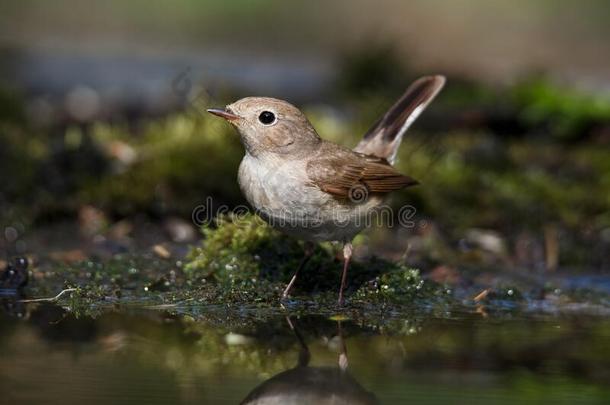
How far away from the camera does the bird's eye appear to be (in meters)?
6.91

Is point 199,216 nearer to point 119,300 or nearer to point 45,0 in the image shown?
point 119,300

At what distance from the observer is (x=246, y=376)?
4879 millimetres

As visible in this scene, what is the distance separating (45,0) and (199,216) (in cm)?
1880

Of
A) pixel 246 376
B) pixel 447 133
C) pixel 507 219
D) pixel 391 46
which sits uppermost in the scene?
pixel 391 46

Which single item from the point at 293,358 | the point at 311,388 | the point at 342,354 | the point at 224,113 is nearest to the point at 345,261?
the point at 224,113

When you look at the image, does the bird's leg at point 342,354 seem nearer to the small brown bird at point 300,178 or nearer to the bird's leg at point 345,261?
the bird's leg at point 345,261

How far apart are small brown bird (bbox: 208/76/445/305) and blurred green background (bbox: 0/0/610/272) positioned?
1.57 metres

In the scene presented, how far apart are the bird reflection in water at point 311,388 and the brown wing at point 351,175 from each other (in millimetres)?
2048

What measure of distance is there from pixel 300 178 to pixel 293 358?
190 cm

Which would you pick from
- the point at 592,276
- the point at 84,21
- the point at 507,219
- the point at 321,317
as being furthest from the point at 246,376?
the point at 84,21

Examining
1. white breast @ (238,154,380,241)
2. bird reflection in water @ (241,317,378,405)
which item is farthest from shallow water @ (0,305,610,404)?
white breast @ (238,154,380,241)

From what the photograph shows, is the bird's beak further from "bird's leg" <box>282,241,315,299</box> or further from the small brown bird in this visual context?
"bird's leg" <box>282,241,315,299</box>

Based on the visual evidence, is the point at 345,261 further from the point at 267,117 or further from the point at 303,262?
the point at 267,117

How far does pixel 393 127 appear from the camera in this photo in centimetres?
840
